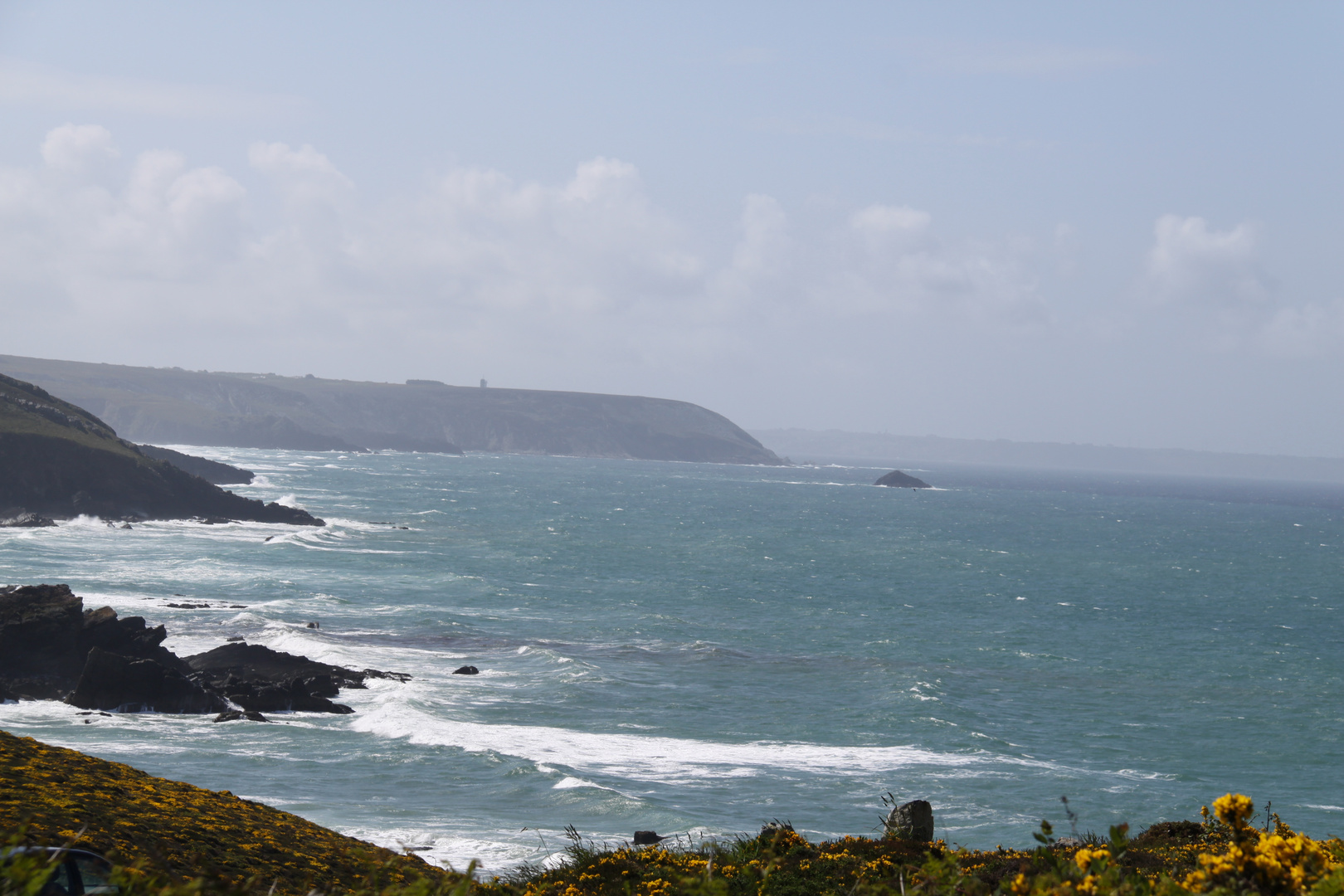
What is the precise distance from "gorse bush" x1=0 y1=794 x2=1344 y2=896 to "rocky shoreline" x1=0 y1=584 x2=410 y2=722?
18.3 metres

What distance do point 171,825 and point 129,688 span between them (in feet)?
→ 61.0

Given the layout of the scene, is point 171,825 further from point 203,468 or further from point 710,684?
point 203,468

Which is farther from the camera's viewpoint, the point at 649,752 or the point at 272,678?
the point at 272,678

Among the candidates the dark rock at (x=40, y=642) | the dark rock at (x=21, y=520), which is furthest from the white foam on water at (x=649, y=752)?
the dark rock at (x=21, y=520)

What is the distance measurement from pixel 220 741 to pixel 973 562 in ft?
226

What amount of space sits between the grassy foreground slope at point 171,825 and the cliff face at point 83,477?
65.6 meters

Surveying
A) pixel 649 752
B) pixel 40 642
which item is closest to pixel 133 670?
pixel 40 642

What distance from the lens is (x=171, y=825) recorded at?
44.9 feet

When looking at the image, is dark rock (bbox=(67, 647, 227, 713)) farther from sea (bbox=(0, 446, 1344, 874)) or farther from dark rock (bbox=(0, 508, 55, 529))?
dark rock (bbox=(0, 508, 55, 529))

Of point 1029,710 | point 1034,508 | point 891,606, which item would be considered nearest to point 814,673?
point 1029,710

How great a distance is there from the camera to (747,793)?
80.7ft

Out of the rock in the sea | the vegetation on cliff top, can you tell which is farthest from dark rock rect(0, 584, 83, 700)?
the rock in the sea

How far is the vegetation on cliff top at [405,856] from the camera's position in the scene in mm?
8727

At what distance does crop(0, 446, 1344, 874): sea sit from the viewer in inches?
941
